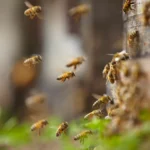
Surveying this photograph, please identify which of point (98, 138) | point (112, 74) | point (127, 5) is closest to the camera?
point (98, 138)

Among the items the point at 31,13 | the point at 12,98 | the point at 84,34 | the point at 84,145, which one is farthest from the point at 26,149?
the point at 12,98

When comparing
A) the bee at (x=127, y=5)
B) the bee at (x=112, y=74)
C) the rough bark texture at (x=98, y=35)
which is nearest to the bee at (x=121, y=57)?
the bee at (x=112, y=74)

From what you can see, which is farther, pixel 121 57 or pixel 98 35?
pixel 98 35

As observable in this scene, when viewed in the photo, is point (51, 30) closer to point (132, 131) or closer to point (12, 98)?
point (12, 98)

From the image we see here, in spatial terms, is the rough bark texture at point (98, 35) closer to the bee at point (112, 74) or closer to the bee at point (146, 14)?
the bee at point (112, 74)

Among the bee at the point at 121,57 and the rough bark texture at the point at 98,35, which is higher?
the rough bark texture at the point at 98,35

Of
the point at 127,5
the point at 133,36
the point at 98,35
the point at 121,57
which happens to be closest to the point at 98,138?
the point at 121,57

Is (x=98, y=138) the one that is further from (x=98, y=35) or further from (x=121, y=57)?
(x=98, y=35)

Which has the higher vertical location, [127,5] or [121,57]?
[127,5]

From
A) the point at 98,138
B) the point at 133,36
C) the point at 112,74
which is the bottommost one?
the point at 98,138

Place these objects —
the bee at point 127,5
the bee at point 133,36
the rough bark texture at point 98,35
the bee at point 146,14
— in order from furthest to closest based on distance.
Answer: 1. the rough bark texture at point 98,35
2. the bee at point 127,5
3. the bee at point 133,36
4. the bee at point 146,14

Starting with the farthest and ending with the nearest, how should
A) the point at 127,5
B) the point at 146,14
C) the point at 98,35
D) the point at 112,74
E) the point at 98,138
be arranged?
the point at 98,35
the point at 127,5
the point at 112,74
the point at 98,138
the point at 146,14
